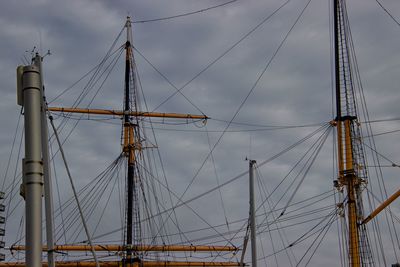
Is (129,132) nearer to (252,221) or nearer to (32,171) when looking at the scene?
(252,221)

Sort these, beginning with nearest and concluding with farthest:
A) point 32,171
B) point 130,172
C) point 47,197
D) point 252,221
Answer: point 32,171 → point 47,197 → point 252,221 → point 130,172

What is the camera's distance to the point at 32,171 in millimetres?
19094

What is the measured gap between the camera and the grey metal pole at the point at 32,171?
727 inches

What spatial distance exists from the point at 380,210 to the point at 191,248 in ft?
95.6

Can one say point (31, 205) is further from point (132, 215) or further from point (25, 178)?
point (132, 215)

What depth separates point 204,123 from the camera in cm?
6831

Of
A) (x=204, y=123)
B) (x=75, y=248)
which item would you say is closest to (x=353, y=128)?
(x=204, y=123)

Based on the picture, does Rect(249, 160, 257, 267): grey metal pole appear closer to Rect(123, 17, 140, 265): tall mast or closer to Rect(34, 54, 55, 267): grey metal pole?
Rect(34, 54, 55, 267): grey metal pole

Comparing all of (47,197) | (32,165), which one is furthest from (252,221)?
(32,165)

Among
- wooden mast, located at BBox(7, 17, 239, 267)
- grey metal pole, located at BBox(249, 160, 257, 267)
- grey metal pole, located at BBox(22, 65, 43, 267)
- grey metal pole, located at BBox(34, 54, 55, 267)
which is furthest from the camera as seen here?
wooden mast, located at BBox(7, 17, 239, 267)

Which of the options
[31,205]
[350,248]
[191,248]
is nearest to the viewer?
[31,205]

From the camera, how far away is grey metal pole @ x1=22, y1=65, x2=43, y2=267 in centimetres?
1847

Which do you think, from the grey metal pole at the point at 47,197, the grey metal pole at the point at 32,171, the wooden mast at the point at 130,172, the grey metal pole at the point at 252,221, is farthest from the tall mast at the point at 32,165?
the wooden mast at the point at 130,172

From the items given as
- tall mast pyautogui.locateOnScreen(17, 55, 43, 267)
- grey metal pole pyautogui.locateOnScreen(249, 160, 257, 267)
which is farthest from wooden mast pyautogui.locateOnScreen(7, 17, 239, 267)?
tall mast pyautogui.locateOnScreen(17, 55, 43, 267)
